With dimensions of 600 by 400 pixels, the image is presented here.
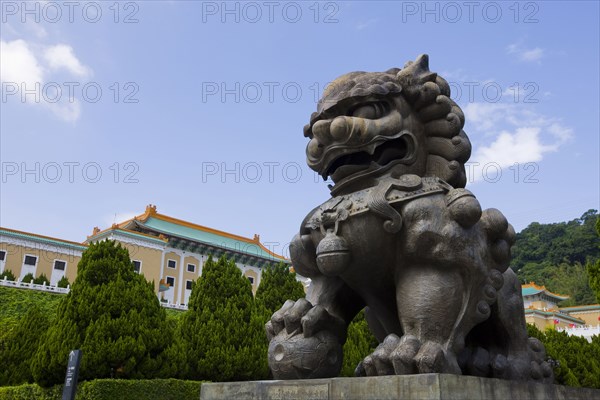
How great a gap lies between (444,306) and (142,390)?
8.26 meters

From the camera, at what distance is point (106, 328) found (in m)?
9.69

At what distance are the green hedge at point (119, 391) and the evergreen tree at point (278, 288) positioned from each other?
188 inches

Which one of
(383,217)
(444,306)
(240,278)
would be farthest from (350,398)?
(240,278)

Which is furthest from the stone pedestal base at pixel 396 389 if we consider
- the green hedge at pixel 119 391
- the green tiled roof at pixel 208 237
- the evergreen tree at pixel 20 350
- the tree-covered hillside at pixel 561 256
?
the tree-covered hillside at pixel 561 256

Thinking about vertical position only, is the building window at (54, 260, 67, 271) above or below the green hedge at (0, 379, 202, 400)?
above

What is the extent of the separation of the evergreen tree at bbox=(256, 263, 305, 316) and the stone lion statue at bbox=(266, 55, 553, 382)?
11.8m

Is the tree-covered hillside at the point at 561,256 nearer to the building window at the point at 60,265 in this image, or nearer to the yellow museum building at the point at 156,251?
the yellow museum building at the point at 156,251

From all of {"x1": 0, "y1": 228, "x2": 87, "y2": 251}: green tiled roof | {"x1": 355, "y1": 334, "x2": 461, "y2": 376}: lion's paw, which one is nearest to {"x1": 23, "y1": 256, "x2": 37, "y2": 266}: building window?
{"x1": 0, "y1": 228, "x2": 87, "y2": 251}: green tiled roof

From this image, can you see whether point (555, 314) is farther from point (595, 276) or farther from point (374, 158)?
point (374, 158)

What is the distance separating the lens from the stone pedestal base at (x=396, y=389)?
6.71ft

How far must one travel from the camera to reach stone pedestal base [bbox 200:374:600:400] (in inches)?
80.5

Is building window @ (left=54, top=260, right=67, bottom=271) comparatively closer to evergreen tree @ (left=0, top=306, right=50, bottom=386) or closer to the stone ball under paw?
evergreen tree @ (left=0, top=306, right=50, bottom=386)

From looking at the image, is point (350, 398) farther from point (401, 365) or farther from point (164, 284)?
point (164, 284)

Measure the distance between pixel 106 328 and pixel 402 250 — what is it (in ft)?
27.8
